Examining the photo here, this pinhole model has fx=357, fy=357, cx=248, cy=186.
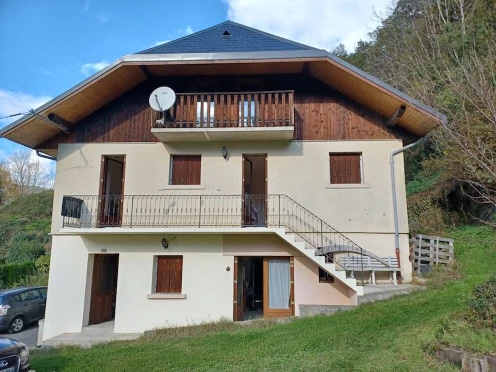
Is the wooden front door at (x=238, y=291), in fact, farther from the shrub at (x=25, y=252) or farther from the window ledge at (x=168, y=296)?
the shrub at (x=25, y=252)

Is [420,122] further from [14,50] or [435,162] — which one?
[14,50]

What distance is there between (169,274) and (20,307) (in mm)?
6914

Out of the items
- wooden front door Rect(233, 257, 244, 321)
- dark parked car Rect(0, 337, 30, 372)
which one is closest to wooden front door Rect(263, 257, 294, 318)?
wooden front door Rect(233, 257, 244, 321)

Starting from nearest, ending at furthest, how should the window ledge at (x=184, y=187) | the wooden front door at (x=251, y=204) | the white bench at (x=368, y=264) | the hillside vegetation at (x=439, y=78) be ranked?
the white bench at (x=368, y=264), the wooden front door at (x=251, y=204), the window ledge at (x=184, y=187), the hillside vegetation at (x=439, y=78)

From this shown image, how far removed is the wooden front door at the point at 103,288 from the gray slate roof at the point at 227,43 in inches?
279

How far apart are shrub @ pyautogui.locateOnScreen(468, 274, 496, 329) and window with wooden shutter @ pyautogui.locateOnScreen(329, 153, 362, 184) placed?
6.00 meters

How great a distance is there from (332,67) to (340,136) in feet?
7.11

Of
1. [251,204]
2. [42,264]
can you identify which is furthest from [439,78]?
[42,264]

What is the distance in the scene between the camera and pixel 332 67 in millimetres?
11039

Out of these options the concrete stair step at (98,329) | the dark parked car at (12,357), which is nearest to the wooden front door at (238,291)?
the concrete stair step at (98,329)

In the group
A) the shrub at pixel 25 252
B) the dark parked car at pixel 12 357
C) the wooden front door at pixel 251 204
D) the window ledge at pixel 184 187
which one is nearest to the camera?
the dark parked car at pixel 12 357

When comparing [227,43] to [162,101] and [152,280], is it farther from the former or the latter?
[152,280]

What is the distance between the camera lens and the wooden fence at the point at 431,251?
11.3 m

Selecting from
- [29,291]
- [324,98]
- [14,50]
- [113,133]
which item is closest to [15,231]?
[29,291]
